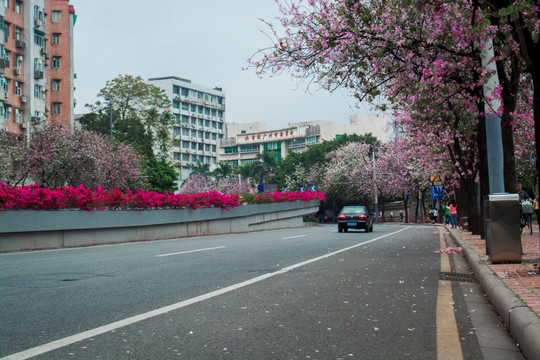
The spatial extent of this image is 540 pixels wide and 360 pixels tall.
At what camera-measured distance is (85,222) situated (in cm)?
1934

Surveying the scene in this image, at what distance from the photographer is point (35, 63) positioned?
2045 inches

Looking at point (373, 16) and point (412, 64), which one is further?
point (412, 64)

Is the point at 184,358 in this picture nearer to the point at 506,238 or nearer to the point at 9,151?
the point at 506,238

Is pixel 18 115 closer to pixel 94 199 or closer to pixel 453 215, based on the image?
pixel 94 199

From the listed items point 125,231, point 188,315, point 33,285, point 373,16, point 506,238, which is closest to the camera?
point 188,315

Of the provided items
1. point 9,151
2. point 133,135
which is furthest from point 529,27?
point 133,135

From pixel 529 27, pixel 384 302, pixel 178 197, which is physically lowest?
pixel 384 302

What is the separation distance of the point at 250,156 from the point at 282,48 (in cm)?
13318

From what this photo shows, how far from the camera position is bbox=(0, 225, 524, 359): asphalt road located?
4789 millimetres

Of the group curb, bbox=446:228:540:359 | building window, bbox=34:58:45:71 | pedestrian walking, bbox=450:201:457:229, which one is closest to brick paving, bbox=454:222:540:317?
curb, bbox=446:228:540:359

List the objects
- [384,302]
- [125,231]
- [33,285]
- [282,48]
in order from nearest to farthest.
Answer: [384,302], [33,285], [282,48], [125,231]

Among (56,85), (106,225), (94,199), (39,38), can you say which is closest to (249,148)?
(56,85)

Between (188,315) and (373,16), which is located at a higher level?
(373,16)

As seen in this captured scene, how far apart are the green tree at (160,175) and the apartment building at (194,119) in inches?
1656
